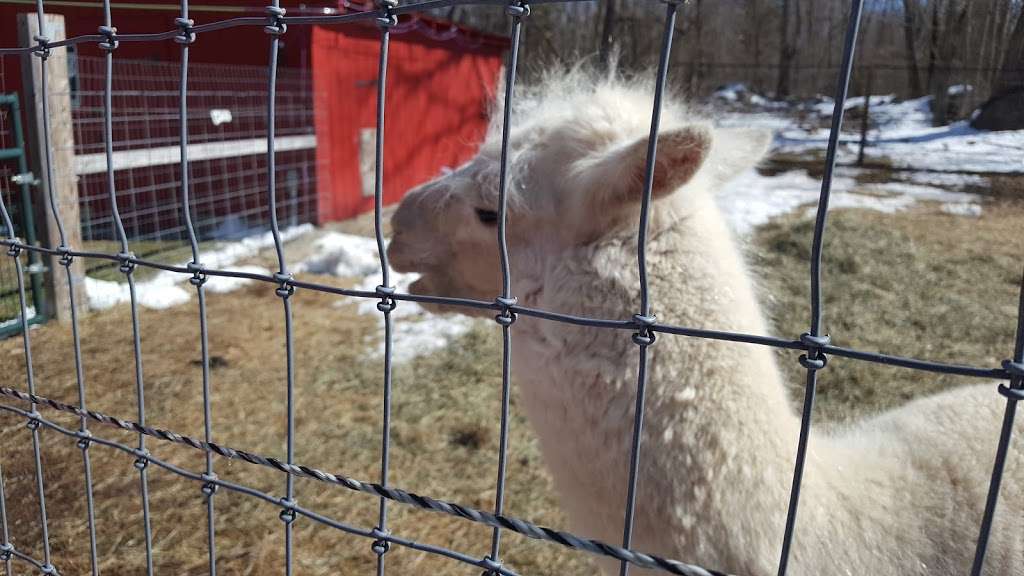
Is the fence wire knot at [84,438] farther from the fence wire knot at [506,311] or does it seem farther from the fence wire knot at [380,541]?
the fence wire knot at [506,311]

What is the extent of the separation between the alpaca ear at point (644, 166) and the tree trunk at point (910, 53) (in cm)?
39

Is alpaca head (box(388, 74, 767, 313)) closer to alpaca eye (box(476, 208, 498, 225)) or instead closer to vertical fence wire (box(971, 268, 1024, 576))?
alpaca eye (box(476, 208, 498, 225))

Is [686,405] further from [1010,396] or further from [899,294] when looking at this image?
[899,294]

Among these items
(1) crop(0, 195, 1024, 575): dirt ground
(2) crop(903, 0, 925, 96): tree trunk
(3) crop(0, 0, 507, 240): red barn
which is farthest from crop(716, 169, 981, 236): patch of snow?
(2) crop(903, 0, 925, 96): tree trunk

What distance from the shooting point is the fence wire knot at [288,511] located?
136cm

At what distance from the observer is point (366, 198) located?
1045 centimetres

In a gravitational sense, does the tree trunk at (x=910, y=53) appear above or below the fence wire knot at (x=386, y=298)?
above

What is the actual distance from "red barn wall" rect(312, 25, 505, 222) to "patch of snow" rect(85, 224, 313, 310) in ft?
6.09

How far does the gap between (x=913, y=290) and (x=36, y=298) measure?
6.84m

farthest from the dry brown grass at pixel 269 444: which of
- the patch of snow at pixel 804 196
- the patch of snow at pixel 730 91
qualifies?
the patch of snow at pixel 730 91

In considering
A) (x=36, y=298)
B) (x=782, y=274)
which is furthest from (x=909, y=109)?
(x=36, y=298)

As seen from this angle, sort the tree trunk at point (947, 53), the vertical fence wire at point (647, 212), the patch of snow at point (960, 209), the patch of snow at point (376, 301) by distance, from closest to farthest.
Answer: the vertical fence wire at point (647, 212), the tree trunk at point (947, 53), the patch of snow at point (960, 209), the patch of snow at point (376, 301)

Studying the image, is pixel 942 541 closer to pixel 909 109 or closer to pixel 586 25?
pixel 909 109

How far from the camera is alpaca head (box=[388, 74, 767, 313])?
1569 mm
